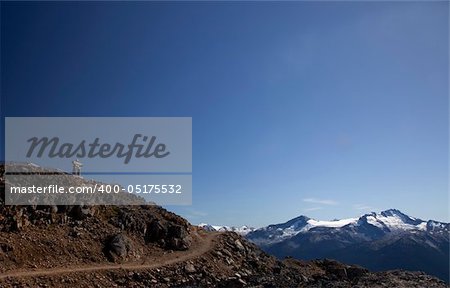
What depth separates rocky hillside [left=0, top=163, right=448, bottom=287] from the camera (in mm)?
32938

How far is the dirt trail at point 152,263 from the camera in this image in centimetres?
3116

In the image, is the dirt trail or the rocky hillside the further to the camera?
the rocky hillside

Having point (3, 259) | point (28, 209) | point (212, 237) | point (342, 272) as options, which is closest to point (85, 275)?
point (3, 259)

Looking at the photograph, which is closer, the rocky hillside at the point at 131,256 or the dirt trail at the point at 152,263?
the dirt trail at the point at 152,263

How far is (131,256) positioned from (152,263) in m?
2.30

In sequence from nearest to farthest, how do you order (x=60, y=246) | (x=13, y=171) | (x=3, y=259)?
1. (x=3, y=259)
2. (x=60, y=246)
3. (x=13, y=171)

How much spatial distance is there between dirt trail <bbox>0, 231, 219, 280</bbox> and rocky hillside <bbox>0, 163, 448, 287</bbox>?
7cm

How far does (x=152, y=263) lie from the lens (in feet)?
128

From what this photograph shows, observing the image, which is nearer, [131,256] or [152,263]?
[152,263]

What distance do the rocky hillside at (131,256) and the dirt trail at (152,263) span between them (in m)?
0.07

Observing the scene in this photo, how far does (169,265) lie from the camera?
39031 millimetres

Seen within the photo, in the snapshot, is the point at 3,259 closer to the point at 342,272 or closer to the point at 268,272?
the point at 268,272

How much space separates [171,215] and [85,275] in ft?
63.9

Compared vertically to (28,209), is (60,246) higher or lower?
lower
